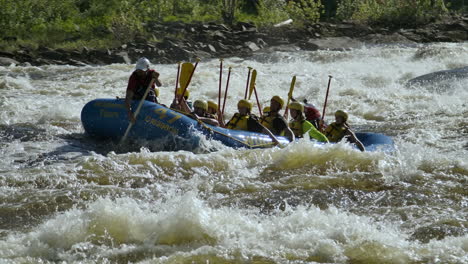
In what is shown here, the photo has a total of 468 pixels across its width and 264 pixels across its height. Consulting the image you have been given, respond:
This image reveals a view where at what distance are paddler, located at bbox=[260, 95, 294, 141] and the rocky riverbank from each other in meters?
11.0

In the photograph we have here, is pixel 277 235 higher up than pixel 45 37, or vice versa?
pixel 277 235

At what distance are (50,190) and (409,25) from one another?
22.5 m

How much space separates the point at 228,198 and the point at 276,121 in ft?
9.31

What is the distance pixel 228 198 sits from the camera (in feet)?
20.8

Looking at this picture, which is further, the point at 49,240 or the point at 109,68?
the point at 109,68

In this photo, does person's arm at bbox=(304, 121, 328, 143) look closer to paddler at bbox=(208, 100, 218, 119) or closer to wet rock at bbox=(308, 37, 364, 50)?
paddler at bbox=(208, 100, 218, 119)

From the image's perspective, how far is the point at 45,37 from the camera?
68.3 ft

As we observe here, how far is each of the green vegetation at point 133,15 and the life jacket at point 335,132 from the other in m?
13.3

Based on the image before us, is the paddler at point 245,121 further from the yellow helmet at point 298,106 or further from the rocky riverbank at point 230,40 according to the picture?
the rocky riverbank at point 230,40

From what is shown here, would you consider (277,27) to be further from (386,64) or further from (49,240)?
(49,240)

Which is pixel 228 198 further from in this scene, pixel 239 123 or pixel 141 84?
pixel 141 84

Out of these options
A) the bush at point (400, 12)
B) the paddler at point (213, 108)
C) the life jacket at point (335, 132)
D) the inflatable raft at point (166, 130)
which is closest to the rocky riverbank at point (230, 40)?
the bush at point (400, 12)

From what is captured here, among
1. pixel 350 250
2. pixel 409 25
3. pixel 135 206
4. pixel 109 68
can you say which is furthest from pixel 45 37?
pixel 350 250

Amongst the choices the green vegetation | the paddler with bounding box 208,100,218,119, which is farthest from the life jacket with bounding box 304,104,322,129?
the green vegetation
